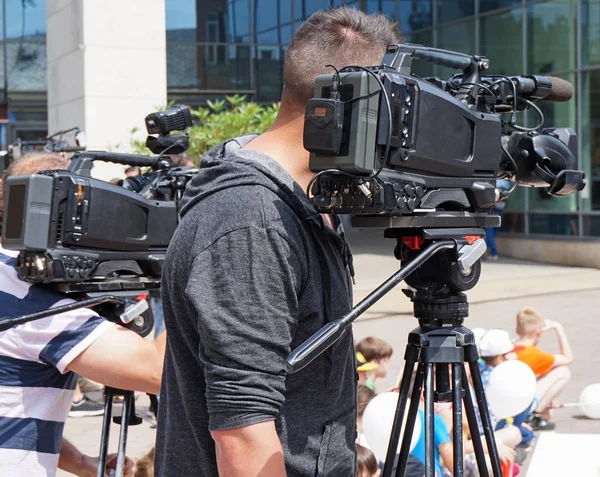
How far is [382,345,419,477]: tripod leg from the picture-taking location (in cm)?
204

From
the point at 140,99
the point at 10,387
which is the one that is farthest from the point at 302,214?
the point at 140,99

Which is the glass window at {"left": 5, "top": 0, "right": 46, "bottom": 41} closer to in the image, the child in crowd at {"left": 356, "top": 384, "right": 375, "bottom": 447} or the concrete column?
the concrete column

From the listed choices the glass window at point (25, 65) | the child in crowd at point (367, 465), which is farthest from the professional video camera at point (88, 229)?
the glass window at point (25, 65)

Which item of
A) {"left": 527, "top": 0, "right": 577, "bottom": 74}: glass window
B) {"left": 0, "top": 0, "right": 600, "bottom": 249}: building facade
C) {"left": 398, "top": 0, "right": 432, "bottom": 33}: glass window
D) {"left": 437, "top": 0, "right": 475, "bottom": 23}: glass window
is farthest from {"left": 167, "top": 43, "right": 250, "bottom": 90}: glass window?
{"left": 527, "top": 0, "right": 577, "bottom": 74}: glass window

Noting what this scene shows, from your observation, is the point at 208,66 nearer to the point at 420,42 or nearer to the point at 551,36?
the point at 420,42

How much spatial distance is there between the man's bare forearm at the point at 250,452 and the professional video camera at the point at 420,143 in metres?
0.45

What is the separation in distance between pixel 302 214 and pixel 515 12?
52.8 ft

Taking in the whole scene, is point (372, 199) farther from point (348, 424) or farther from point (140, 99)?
point (140, 99)

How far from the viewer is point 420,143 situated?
5.71 feet

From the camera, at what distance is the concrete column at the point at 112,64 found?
12219mm

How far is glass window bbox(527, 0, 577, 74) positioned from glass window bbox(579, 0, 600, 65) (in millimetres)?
202

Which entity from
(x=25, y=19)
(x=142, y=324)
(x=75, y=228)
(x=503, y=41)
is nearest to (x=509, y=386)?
(x=142, y=324)

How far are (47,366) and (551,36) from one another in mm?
14888

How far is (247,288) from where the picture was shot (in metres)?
1.62
